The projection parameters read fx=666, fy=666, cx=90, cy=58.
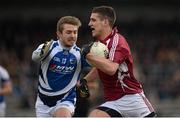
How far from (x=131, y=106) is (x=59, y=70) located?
1.43 meters

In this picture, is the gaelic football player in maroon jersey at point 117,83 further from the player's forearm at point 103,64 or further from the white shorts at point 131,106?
the player's forearm at point 103,64

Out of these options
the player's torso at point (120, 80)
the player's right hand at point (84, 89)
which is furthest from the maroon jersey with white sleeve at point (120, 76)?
the player's right hand at point (84, 89)

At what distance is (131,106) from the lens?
836cm

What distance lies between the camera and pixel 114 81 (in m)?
8.27

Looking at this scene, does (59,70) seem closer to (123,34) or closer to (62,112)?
(62,112)

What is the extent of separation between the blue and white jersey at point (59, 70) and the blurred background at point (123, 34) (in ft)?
27.5

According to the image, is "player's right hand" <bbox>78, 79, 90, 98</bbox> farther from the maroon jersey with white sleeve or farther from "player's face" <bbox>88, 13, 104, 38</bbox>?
"player's face" <bbox>88, 13, 104, 38</bbox>

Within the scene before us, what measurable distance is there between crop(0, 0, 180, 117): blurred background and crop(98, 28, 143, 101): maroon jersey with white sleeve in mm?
9469

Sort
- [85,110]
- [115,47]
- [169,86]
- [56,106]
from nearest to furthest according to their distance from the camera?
[115,47] < [56,106] < [85,110] < [169,86]

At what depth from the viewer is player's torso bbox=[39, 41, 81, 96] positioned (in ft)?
30.6

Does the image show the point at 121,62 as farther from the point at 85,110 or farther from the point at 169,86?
the point at 169,86

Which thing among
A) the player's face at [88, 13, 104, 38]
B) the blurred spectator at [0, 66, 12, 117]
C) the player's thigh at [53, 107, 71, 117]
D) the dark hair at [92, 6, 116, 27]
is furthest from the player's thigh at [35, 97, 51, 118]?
the blurred spectator at [0, 66, 12, 117]

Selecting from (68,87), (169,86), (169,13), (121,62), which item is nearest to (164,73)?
(169,86)

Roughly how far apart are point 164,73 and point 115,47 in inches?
476
